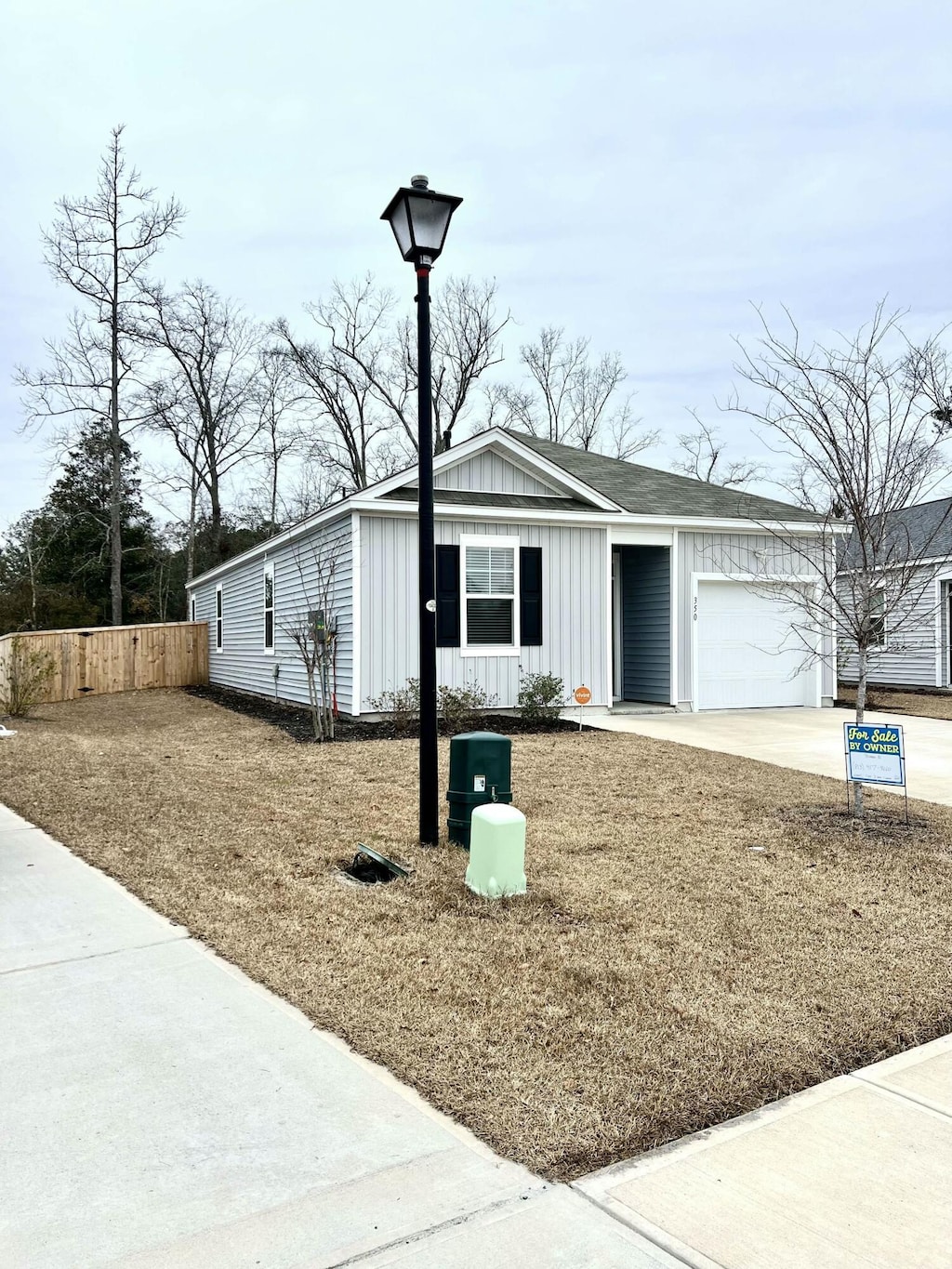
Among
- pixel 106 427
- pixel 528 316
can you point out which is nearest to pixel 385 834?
pixel 106 427

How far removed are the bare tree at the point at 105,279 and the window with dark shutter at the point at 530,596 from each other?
1563 centimetres

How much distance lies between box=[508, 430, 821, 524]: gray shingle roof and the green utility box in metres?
8.05

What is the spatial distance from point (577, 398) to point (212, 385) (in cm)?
1329

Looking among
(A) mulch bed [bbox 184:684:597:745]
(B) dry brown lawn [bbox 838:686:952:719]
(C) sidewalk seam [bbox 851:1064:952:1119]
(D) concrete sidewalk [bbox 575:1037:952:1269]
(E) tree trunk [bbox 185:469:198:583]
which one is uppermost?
(E) tree trunk [bbox 185:469:198:583]

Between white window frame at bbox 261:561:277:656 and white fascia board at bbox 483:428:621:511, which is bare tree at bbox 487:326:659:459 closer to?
white window frame at bbox 261:561:277:656

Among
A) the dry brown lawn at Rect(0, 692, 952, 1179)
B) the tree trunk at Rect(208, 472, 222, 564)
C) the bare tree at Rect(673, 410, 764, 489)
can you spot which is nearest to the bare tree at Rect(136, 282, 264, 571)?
the tree trunk at Rect(208, 472, 222, 564)

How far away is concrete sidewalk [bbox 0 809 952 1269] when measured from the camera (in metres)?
2.01

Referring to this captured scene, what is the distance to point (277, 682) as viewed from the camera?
1576 cm

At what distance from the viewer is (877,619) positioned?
20.6 feet

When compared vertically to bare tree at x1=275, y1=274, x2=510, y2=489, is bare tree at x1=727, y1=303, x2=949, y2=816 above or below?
below

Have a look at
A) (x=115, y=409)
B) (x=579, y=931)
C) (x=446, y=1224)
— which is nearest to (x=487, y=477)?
(x=579, y=931)

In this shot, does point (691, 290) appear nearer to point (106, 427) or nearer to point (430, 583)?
point (430, 583)

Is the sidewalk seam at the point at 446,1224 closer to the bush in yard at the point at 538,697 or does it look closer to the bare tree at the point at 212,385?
the bush in yard at the point at 538,697

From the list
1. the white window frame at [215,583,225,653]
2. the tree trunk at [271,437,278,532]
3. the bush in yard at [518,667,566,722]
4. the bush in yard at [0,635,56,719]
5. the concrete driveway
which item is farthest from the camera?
the tree trunk at [271,437,278,532]
